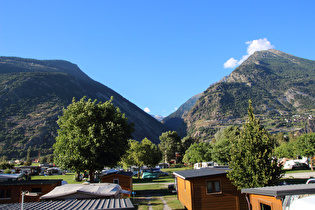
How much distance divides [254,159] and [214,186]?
4.70m

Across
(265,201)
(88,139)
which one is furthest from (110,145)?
(265,201)

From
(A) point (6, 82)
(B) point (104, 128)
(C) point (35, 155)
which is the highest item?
(A) point (6, 82)

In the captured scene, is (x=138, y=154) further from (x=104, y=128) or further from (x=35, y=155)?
(x=35, y=155)

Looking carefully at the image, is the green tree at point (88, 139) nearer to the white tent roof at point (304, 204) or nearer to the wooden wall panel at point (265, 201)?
the wooden wall panel at point (265, 201)

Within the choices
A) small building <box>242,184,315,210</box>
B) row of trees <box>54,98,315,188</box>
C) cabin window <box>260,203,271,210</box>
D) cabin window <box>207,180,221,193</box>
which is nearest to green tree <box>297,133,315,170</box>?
row of trees <box>54,98,315,188</box>

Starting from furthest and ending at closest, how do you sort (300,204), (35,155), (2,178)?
(35,155), (2,178), (300,204)

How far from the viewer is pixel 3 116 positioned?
150750 mm

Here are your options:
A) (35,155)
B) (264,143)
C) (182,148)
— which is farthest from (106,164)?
(35,155)

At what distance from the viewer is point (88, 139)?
25.3 metres

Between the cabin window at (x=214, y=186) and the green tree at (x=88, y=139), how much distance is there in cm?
1259

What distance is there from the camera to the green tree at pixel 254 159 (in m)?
13.8

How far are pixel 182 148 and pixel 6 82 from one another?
15603cm

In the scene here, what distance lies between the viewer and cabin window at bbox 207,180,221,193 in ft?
56.9

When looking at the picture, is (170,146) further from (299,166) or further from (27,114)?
(27,114)
